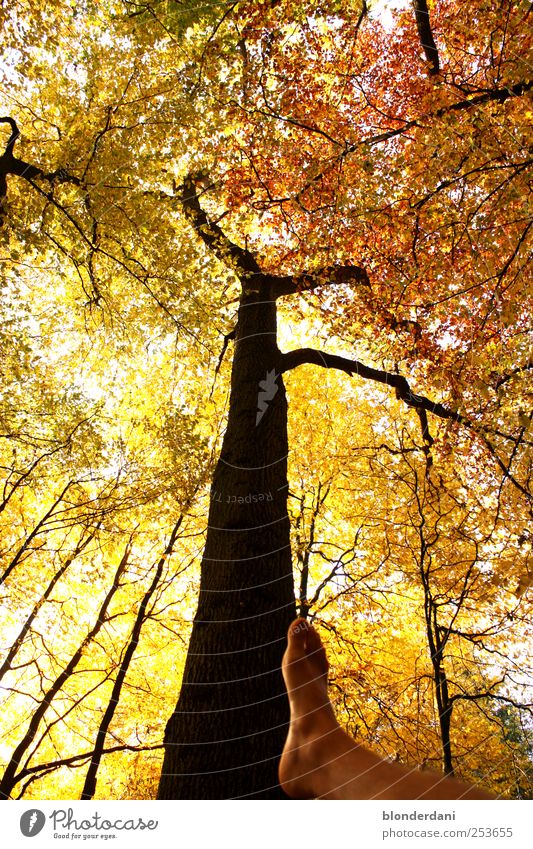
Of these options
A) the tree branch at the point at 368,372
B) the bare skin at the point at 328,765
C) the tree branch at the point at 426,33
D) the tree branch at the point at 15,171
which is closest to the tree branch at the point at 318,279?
the tree branch at the point at 368,372

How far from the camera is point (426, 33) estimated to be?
16.8 ft

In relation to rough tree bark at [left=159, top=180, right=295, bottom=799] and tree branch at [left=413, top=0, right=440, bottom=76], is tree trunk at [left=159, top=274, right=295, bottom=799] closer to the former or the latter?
rough tree bark at [left=159, top=180, right=295, bottom=799]

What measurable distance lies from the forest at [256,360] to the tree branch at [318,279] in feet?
0.19

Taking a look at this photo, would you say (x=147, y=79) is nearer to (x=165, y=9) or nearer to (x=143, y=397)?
(x=165, y=9)

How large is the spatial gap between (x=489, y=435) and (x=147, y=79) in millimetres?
5668

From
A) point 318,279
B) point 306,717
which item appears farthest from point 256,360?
point 306,717

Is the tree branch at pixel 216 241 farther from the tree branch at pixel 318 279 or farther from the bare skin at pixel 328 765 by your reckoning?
the bare skin at pixel 328 765

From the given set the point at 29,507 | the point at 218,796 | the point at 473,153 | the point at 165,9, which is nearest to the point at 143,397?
the point at 29,507

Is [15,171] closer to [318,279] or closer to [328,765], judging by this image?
[318,279]

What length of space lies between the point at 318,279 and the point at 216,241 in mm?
1363

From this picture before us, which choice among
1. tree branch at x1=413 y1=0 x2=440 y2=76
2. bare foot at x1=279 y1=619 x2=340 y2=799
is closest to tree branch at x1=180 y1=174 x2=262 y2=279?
tree branch at x1=413 y1=0 x2=440 y2=76
